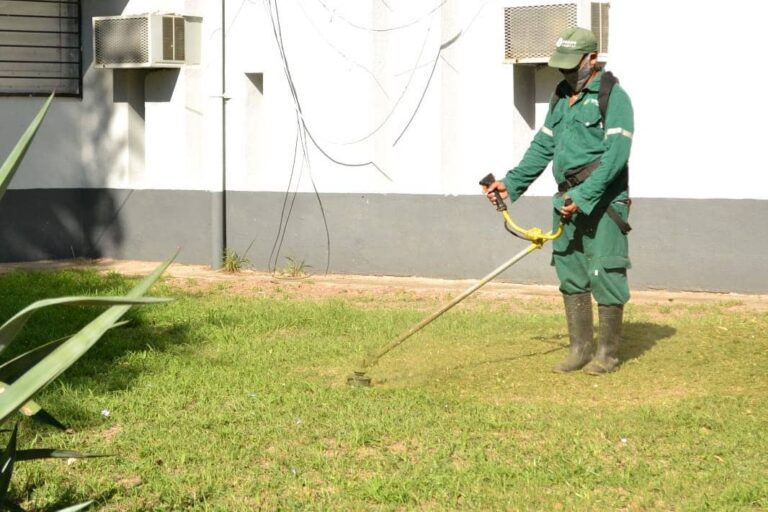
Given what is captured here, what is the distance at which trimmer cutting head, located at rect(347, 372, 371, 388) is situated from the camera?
769 cm

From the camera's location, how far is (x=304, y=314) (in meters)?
10.8

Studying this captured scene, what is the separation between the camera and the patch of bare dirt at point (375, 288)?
11.9 metres

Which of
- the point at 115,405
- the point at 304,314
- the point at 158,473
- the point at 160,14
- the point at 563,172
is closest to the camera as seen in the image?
the point at 158,473

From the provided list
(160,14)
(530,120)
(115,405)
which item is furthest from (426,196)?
(115,405)

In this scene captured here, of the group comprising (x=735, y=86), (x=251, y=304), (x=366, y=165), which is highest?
(x=735, y=86)

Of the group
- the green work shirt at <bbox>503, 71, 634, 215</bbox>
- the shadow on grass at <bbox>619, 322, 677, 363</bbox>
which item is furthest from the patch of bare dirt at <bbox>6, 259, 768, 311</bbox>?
the green work shirt at <bbox>503, 71, 634, 215</bbox>

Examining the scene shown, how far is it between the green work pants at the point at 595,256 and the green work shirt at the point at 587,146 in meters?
0.15

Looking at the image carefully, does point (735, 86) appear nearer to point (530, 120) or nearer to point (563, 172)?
point (530, 120)

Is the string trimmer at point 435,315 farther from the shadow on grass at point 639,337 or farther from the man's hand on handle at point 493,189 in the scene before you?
the shadow on grass at point 639,337

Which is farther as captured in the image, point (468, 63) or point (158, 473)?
point (468, 63)

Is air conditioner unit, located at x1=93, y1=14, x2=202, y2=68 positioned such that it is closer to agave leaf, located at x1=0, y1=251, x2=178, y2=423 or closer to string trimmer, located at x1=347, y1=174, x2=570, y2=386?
string trimmer, located at x1=347, y1=174, x2=570, y2=386

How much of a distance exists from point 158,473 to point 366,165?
8.49 m

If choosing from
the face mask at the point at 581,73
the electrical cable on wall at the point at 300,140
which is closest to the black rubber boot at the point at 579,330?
the face mask at the point at 581,73

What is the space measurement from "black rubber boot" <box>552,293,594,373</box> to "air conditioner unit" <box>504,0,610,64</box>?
4962mm
